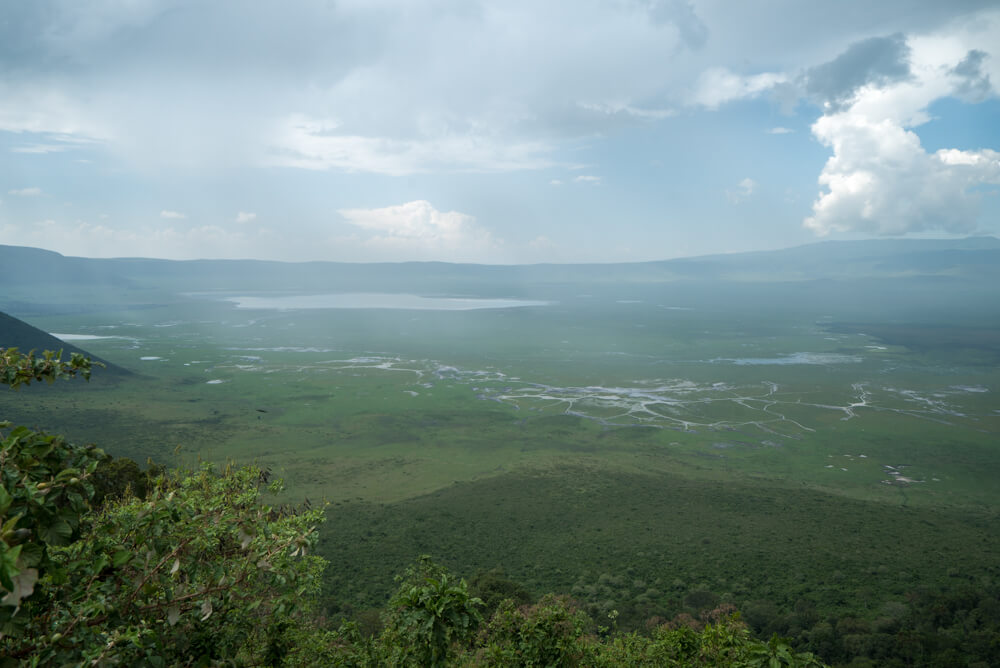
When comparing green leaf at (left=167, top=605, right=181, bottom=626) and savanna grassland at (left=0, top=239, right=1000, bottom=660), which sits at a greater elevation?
green leaf at (left=167, top=605, right=181, bottom=626)

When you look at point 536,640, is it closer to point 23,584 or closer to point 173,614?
point 173,614

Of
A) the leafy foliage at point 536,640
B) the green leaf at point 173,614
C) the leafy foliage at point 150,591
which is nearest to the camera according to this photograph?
the leafy foliage at point 150,591

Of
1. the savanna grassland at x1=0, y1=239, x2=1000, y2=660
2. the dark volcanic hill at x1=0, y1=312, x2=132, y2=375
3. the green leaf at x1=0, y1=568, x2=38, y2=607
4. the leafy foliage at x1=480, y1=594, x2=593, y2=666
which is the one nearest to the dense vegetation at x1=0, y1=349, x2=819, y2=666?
the green leaf at x1=0, y1=568, x2=38, y2=607

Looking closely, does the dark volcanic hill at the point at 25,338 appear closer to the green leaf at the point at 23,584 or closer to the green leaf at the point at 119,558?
the green leaf at the point at 119,558

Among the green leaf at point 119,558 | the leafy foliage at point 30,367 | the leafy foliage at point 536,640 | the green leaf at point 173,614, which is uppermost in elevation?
the leafy foliage at point 30,367

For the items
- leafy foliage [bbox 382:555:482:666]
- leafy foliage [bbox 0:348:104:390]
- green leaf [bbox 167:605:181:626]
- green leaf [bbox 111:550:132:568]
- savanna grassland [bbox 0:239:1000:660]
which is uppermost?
leafy foliage [bbox 0:348:104:390]

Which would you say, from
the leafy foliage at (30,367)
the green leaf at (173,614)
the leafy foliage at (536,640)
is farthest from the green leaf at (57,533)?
the leafy foliage at (536,640)

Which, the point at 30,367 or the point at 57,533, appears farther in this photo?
the point at 30,367

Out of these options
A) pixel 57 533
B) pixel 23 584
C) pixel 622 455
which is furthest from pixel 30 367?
pixel 622 455

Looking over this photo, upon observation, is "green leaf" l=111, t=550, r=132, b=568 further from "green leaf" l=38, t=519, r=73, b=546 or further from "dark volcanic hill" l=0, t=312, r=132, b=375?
"dark volcanic hill" l=0, t=312, r=132, b=375
